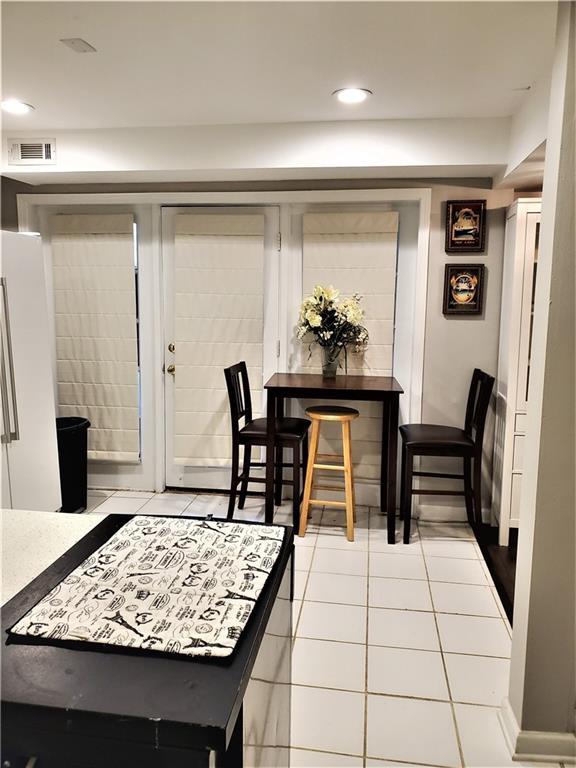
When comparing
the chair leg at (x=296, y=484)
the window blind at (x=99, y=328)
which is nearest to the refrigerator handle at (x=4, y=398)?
the window blind at (x=99, y=328)

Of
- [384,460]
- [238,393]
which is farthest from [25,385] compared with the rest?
[384,460]

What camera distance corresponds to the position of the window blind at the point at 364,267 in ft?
13.0

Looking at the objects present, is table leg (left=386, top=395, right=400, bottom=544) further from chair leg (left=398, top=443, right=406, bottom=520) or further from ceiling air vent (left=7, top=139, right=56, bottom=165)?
ceiling air vent (left=7, top=139, right=56, bottom=165)

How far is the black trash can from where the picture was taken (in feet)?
12.9

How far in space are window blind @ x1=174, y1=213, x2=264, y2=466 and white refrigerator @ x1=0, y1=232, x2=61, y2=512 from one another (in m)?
1.00

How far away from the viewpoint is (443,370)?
3.92 metres

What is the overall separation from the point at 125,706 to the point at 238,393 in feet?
9.90

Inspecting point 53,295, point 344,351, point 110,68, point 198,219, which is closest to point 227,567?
point 110,68

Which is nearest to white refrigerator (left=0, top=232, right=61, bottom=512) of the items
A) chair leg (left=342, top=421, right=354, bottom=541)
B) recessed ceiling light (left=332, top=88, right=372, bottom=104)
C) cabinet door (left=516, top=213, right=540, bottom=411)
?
chair leg (left=342, top=421, right=354, bottom=541)

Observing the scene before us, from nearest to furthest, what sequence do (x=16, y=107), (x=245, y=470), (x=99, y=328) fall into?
(x=16, y=107) < (x=245, y=470) < (x=99, y=328)

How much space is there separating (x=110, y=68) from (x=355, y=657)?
277 centimetres

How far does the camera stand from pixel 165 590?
1.19 m

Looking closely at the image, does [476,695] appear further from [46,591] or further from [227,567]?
[46,591]

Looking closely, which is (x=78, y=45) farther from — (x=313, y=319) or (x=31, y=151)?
(x=313, y=319)
